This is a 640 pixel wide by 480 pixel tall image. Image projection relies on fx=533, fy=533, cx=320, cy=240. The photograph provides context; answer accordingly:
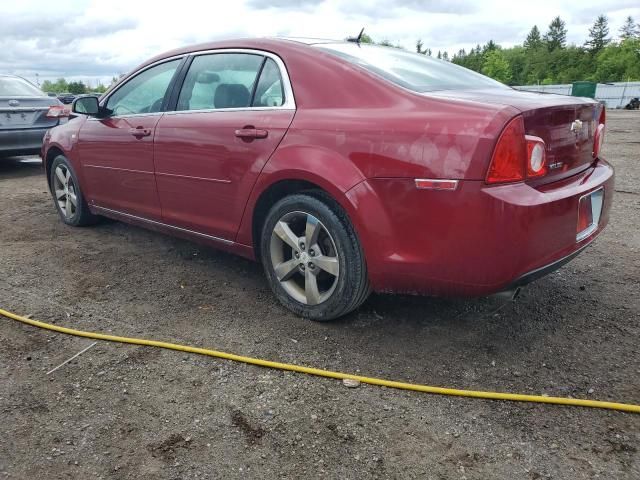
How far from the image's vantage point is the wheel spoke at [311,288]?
294 centimetres

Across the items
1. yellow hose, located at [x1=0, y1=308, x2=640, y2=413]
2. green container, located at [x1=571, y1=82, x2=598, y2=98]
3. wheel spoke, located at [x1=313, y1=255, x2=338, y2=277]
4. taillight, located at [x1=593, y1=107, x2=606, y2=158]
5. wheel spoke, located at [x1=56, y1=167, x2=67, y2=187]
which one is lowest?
green container, located at [x1=571, y1=82, x2=598, y2=98]

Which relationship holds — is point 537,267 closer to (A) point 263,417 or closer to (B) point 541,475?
(B) point 541,475

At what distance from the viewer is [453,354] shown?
2.64 metres

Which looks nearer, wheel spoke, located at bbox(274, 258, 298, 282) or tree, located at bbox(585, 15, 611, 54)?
wheel spoke, located at bbox(274, 258, 298, 282)

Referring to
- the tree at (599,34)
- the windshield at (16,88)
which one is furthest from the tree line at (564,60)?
the windshield at (16,88)

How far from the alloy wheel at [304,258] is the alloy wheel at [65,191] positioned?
2.67 meters

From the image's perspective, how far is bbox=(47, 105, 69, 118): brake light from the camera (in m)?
8.12

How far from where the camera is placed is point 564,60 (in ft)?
301

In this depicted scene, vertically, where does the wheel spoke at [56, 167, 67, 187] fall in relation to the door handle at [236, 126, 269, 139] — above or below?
below

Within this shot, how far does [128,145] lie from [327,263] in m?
1.97

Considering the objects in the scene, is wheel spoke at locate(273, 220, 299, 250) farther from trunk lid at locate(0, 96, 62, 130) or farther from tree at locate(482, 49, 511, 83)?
tree at locate(482, 49, 511, 83)

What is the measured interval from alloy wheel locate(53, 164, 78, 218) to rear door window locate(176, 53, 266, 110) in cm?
185

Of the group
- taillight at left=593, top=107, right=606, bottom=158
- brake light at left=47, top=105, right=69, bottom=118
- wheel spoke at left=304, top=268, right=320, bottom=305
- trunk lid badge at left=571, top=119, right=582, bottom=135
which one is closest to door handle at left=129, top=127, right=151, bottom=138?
wheel spoke at left=304, top=268, right=320, bottom=305

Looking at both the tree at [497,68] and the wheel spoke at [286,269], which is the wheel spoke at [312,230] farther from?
the tree at [497,68]
